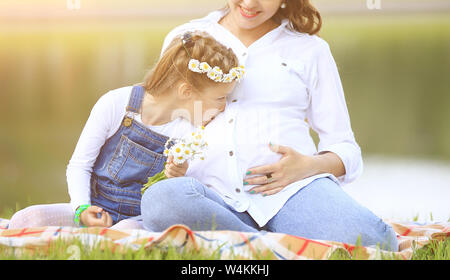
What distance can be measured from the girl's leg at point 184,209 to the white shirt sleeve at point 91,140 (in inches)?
10.9

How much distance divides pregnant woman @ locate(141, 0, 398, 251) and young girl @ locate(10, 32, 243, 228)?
0.09 metres

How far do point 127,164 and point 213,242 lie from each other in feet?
1.55

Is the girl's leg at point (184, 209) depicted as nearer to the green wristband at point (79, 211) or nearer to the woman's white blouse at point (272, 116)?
the woman's white blouse at point (272, 116)

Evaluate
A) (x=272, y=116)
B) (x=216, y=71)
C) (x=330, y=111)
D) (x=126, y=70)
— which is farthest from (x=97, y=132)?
(x=126, y=70)

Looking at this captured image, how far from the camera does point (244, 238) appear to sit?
4.85 ft

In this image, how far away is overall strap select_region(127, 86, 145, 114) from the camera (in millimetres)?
1813

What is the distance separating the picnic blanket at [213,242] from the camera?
1.43m

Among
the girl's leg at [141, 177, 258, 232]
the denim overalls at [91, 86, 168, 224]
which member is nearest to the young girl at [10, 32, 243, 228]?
the denim overalls at [91, 86, 168, 224]

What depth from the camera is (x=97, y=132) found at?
5.87 feet

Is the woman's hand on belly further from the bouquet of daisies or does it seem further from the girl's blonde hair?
the girl's blonde hair

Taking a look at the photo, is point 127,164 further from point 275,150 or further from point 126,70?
point 126,70

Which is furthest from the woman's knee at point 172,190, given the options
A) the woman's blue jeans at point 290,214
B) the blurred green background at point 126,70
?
the blurred green background at point 126,70

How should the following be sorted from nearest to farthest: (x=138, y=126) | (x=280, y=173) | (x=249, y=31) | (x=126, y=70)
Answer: (x=280, y=173) < (x=138, y=126) < (x=249, y=31) < (x=126, y=70)

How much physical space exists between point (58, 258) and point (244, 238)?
43cm
